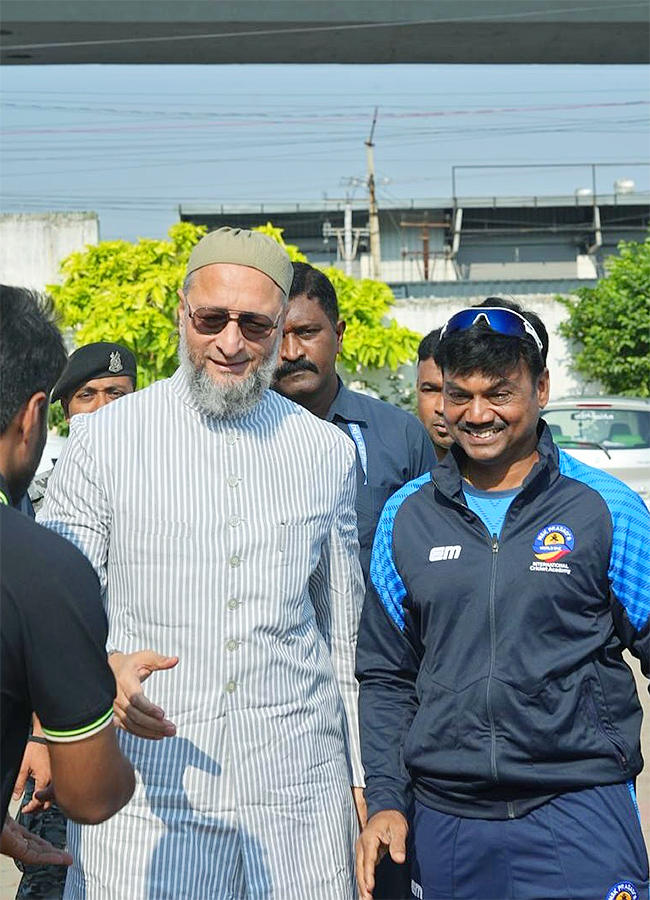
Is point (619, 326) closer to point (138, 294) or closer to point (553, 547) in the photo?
point (138, 294)

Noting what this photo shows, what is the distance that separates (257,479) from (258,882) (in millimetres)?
901

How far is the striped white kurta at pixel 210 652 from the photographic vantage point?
2.79m

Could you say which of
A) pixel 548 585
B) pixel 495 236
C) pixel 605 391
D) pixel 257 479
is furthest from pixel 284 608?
pixel 495 236

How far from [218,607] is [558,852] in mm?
926

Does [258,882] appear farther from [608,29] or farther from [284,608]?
[608,29]

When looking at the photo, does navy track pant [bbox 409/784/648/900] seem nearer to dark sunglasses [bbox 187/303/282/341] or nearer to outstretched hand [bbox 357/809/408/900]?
outstretched hand [bbox 357/809/408/900]

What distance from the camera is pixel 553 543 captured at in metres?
2.88

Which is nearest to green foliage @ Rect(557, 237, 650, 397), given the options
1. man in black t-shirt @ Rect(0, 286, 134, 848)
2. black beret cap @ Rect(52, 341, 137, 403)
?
black beret cap @ Rect(52, 341, 137, 403)

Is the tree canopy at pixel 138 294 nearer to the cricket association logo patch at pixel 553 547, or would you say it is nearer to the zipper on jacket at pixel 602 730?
the cricket association logo patch at pixel 553 547

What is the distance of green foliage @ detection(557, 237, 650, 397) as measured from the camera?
920 inches

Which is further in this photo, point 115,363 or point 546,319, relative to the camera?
point 546,319

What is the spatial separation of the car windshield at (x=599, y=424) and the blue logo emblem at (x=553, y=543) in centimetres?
1045

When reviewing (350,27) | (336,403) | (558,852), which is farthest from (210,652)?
(350,27)

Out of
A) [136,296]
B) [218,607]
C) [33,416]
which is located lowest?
[218,607]
